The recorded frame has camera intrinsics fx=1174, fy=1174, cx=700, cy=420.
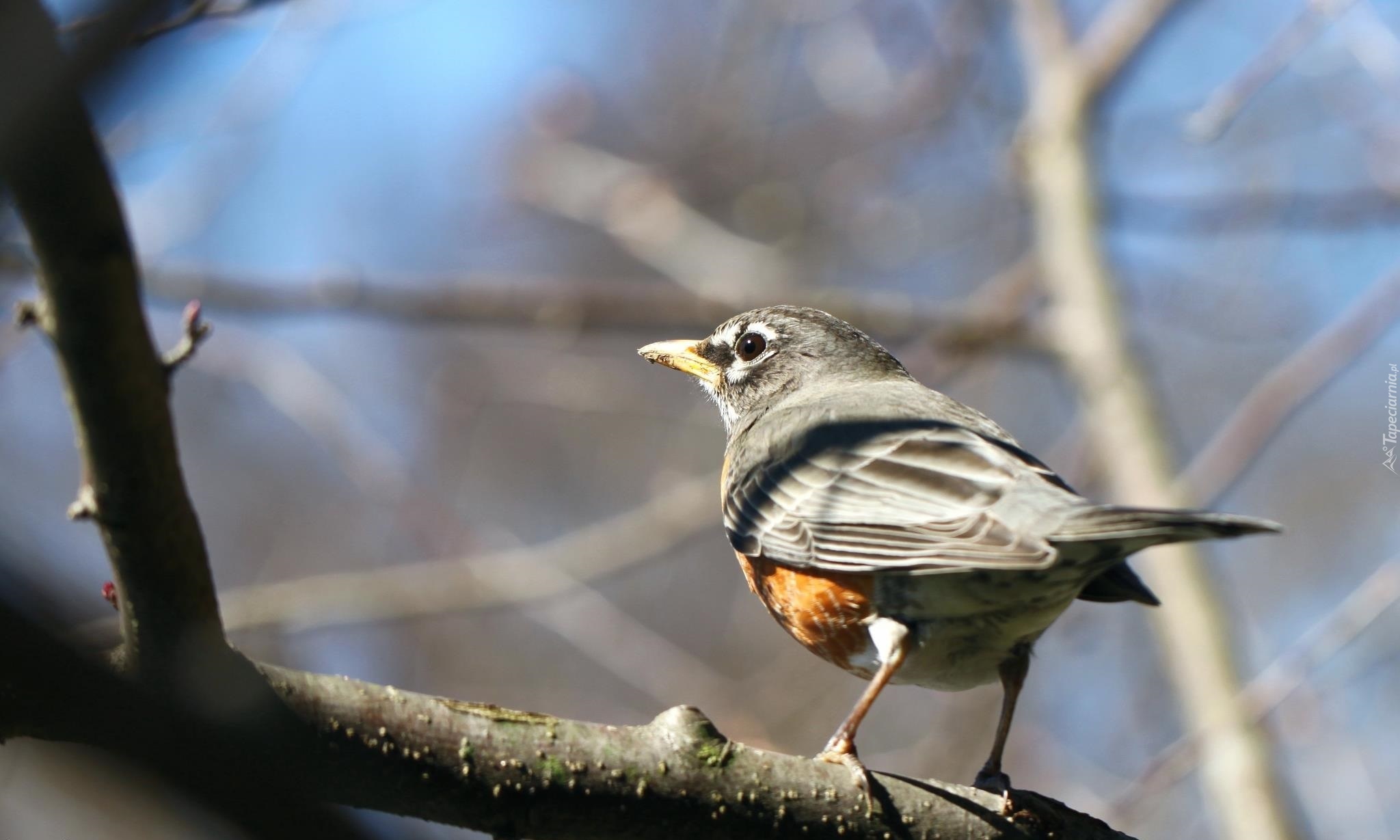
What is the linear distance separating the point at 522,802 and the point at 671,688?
17.5ft

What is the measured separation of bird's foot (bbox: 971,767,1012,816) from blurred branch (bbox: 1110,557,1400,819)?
7.04 ft

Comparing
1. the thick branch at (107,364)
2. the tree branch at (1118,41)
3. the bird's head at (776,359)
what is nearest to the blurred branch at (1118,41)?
the tree branch at (1118,41)

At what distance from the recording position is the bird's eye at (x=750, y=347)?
5473mm

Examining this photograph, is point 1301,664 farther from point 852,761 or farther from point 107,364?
point 107,364

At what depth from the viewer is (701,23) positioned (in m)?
12.8

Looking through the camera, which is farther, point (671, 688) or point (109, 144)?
point (671, 688)

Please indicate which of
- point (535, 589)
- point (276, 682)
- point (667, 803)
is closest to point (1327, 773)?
point (535, 589)

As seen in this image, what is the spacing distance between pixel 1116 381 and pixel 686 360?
288 centimetres

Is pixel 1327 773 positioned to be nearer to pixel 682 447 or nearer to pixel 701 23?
pixel 682 447

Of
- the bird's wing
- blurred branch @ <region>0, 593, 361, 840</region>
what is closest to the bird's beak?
the bird's wing

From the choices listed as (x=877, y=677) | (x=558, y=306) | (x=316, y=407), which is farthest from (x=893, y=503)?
(x=316, y=407)

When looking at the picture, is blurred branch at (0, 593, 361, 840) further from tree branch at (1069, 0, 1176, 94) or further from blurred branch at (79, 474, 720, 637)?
tree branch at (1069, 0, 1176, 94)

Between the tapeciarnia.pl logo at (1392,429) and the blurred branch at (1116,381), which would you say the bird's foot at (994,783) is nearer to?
the blurred branch at (1116,381)

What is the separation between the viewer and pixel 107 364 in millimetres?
1825
